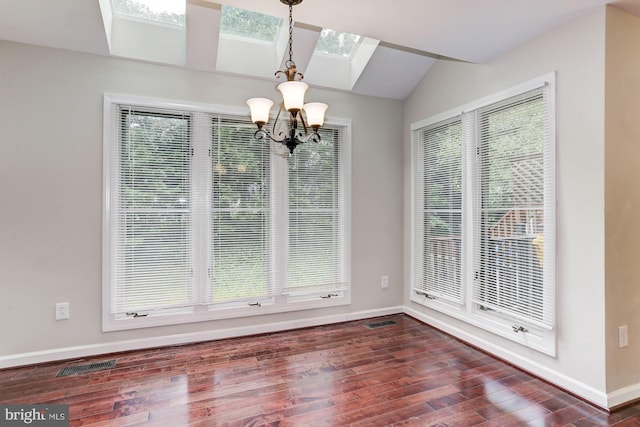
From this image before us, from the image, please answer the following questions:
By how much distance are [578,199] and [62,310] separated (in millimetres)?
4038

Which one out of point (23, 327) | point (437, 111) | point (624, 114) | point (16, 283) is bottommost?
point (23, 327)

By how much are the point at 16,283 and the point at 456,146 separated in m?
4.03

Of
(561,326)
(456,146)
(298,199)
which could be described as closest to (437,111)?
(456,146)

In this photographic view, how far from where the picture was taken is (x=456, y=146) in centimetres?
339

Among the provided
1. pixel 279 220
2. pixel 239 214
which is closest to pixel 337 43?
pixel 279 220

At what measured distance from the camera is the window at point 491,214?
8.36ft

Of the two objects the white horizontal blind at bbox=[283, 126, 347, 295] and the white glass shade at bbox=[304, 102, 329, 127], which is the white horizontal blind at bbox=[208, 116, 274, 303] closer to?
the white horizontal blind at bbox=[283, 126, 347, 295]

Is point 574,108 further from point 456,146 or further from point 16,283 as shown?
point 16,283

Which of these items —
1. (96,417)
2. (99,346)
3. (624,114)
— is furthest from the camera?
(99,346)

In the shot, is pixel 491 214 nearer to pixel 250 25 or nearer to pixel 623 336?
pixel 623 336

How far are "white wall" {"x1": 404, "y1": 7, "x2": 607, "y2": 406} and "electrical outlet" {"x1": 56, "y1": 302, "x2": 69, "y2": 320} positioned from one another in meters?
3.73

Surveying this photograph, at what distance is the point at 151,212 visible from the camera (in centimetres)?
308

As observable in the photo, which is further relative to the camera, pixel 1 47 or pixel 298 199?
pixel 298 199

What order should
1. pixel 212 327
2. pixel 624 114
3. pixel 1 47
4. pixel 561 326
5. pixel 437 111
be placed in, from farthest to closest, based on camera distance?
pixel 437 111 < pixel 212 327 < pixel 1 47 < pixel 561 326 < pixel 624 114
